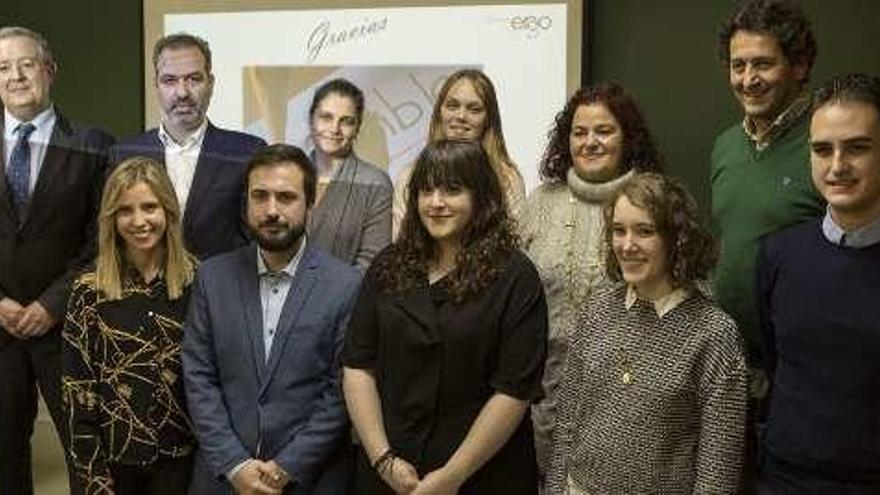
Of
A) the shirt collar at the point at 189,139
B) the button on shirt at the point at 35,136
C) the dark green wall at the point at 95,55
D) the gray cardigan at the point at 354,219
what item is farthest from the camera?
the dark green wall at the point at 95,55

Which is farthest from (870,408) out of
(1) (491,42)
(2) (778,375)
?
(1) (491,42)

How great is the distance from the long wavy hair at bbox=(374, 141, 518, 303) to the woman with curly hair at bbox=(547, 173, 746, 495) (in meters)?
0.25

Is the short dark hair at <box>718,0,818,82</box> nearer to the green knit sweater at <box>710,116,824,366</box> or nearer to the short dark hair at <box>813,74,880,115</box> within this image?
the green knit sweater at <box>710,116,824,366</box>

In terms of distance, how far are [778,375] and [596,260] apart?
52 centimetres

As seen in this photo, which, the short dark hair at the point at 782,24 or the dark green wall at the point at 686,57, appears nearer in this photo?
the short dark hair at the point at 782,24

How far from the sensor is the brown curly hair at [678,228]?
1991 mm

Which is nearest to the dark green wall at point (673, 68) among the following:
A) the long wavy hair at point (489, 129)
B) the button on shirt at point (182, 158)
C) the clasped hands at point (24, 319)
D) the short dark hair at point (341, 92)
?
the long wavy hair at point (489, 129)

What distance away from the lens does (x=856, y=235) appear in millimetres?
1873

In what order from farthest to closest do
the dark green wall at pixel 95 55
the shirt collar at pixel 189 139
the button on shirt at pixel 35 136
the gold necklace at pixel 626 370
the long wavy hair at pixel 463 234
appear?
the dark green wall at pixel 95 55, the shirt collar at pixel 189 139, the button on shirt at pixel 35 136, the long wavy hair at pixel 463 234, the gold necklace at pixel 626 370

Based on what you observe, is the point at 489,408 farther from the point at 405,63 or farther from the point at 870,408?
the point at 405,63

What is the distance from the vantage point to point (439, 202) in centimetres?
213

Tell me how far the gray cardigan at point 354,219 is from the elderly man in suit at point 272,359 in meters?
0.43

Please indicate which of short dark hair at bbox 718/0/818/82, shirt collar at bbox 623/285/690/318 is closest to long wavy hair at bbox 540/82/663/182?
short dark hair at bbox 718/0/818/82

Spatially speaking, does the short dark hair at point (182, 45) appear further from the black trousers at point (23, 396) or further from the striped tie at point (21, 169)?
the black trousers at point (23, 396)
